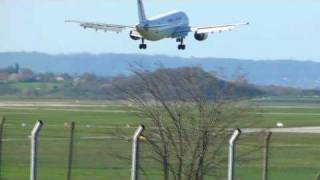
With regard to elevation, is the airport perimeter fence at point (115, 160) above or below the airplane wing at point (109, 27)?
below

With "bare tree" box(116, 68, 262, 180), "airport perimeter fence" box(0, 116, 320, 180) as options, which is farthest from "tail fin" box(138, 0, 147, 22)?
"bare tree" box(116, 68, 262, 180)

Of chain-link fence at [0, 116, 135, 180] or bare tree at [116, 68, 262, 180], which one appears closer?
bare tree at [116, 68, 262, 180]

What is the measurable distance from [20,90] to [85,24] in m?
85.8

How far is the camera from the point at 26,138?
4931 cm

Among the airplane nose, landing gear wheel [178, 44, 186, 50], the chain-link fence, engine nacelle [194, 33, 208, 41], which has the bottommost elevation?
the chain-link fence

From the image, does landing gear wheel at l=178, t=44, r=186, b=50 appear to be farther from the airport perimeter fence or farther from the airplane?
the airport perimeter fence

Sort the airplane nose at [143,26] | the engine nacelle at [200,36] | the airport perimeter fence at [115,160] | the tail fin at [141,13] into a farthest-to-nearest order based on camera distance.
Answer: the tail fin at [141,13] → the engine nacelle at [200,36] → the airplane nose at [143,26] → the airport perimeter fence at [115,160]

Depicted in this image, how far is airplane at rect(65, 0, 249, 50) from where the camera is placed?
265ft

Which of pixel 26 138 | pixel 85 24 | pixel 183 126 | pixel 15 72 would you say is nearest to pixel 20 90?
pixel 15 72

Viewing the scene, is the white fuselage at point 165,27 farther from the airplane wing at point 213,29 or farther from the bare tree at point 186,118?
the bare tree at point 186,118

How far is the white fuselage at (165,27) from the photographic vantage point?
82.1 m

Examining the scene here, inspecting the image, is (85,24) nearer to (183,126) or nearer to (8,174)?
(8,174)

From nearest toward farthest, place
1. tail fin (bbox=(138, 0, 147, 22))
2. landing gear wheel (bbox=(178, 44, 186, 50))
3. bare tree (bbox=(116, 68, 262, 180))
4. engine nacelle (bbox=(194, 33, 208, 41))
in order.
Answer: bare tree (bbox=(116, 68, 262, 180)) → landing gear wheel (bbox=(178, 44, 186, 50)) → engine nacelle (bbox=(194, 33, 208, 41)) → tail fin (bbox=(138, 0, 147, 22))

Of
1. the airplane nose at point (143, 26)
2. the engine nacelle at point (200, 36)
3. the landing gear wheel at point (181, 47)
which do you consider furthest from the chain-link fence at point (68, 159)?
the engine nacelle at point (200, 36)
